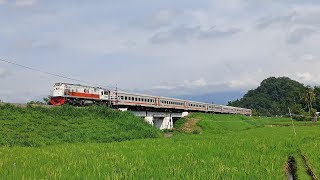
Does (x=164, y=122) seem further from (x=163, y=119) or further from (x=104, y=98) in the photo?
(x=104, y=98)

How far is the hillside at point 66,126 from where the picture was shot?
22.6 meters

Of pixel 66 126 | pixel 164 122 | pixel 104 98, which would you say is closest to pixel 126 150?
pixel 66 126

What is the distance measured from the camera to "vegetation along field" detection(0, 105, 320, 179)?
8.76 meters

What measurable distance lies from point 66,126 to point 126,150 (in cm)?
1236

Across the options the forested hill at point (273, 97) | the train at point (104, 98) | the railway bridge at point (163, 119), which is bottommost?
the railway bridge at point (163, 119)

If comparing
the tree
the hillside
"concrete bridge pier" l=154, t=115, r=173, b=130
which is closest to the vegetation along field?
the hillside

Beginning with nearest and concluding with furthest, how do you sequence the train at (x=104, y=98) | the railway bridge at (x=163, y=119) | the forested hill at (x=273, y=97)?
the train at (x=104, y=98)
the railway bridge at (x=163, y=119)
the forested hill at (x=273, y=97)

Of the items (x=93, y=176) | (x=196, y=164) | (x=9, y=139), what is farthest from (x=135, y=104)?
(x=93, y=176)

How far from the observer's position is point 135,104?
3900cm

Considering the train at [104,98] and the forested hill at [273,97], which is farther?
the forested hill at [273,97]

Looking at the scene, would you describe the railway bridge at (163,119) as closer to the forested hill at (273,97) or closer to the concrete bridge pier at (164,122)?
the concrete bridge pier at (164,122)

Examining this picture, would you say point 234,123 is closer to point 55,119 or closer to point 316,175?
point 55,119

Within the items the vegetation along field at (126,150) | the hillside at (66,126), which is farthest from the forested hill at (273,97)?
the hillside at (66,126)

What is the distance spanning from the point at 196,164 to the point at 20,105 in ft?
69.3
